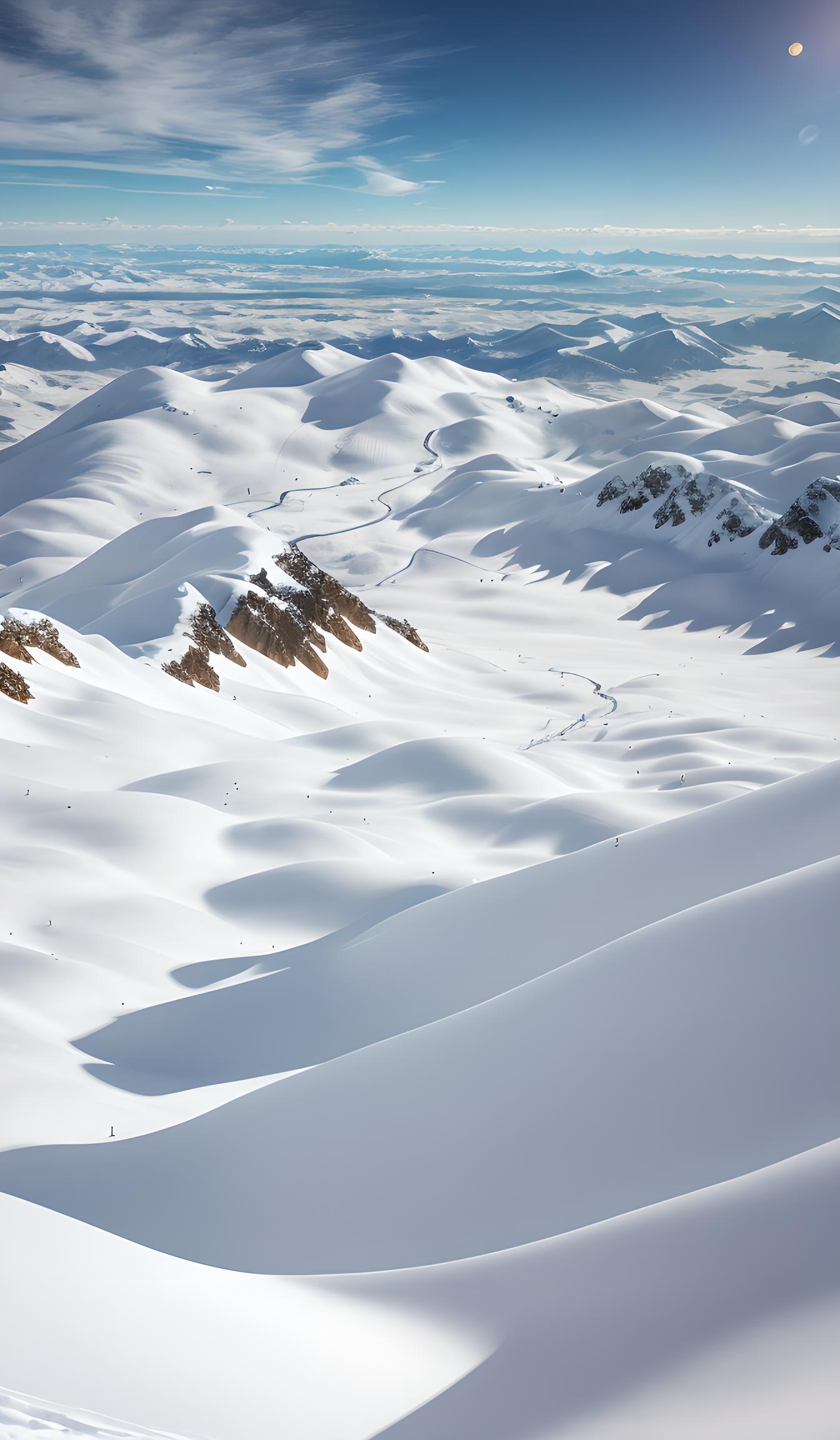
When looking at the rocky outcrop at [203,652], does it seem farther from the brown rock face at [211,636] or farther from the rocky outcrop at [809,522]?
the rocky outcrop at [809,522]

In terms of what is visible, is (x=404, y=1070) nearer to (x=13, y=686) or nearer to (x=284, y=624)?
(x=13, y=686)

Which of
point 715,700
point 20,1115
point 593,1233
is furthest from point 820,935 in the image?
point 715,700

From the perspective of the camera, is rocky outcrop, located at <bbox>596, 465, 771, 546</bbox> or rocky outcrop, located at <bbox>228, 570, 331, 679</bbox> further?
rocky outcrop, located at <bbox>596, 465, 771, 546</bbox>

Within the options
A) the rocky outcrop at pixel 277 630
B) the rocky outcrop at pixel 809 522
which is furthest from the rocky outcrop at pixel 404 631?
the rocky outcrop at pixel 809 522

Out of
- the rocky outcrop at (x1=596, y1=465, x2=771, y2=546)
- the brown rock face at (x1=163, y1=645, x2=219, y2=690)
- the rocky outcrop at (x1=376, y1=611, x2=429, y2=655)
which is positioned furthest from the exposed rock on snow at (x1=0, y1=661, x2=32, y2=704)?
the rocky outcrop at (x1=596, y1=465, x2=771, y2=546)

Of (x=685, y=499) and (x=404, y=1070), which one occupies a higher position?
(x=685, y=499)

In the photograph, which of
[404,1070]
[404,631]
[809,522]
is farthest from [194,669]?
[809,522]

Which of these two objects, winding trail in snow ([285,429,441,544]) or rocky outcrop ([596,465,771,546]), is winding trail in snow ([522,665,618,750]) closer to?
winding trail in snow ([285,429,441,544])
